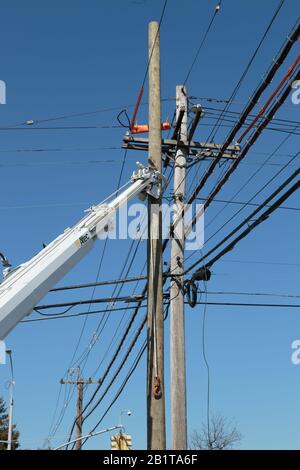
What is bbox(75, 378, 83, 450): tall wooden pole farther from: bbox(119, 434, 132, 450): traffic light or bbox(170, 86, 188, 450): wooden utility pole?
bbox(170, 86, 188, 450): wooden utility pole

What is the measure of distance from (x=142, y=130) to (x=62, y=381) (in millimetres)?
30677

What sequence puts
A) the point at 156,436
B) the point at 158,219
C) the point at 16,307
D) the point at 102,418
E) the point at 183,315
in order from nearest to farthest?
the point at 16,307
the point at 156,436
the point at 158,219
the point at 183,315
the point at 102,418

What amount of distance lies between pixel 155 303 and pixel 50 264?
232 cm

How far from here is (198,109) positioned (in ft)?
52.6

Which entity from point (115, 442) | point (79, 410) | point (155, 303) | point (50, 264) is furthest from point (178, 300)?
point (79, 410)

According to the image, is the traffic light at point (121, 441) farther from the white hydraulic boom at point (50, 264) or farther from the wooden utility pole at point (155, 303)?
the white hydraulic boom at point (50, 264)

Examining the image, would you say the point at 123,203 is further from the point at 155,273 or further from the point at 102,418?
the point at 102,418

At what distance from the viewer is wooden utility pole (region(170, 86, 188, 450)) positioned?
13.8 metres

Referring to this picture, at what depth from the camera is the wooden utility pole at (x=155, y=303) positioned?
1045 cm

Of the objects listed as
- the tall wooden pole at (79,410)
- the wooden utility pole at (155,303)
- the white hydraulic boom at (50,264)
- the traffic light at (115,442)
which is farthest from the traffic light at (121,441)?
the white hydraulic boom at (50,264)

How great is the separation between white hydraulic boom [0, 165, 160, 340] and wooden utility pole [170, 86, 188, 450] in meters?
3.70

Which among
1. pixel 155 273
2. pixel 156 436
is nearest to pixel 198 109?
pixel 155 273

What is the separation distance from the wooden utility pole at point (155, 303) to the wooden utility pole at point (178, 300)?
3252 millimetres

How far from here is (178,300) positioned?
15.0 m
